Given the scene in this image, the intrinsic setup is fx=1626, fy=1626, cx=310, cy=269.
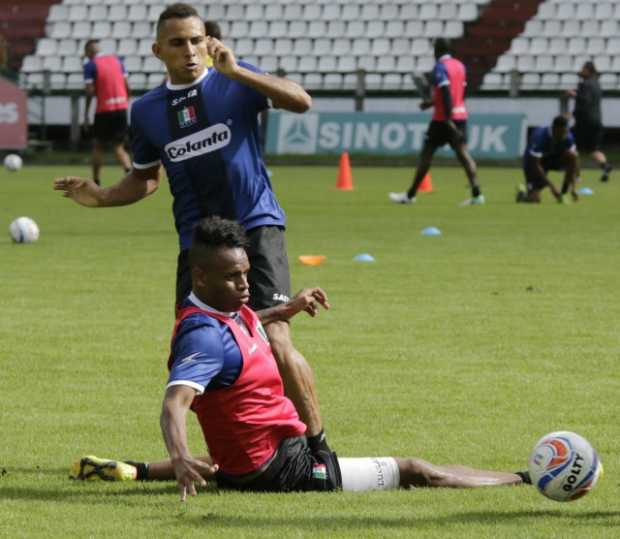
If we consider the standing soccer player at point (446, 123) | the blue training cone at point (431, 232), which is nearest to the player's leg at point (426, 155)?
the standing soccer player at point (446, 123)

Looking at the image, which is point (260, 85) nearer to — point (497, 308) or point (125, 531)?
point (125, 531)

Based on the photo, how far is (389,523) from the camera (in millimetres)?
5684

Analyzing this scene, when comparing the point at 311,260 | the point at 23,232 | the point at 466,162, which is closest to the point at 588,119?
the point at 466,162

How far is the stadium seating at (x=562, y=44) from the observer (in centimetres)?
3722

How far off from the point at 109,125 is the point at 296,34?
1507 centimetres

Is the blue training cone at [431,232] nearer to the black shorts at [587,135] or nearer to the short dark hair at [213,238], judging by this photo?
the black shorts at [587,135]

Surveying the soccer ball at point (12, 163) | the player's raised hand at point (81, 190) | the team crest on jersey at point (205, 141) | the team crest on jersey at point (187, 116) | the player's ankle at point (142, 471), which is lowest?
the soccer ball at point (12, 163)

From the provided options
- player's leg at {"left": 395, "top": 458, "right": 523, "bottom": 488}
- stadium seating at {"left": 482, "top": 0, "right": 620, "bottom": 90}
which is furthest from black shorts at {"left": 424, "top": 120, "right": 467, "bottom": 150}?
player's leg at {"left": 395, "top": 458, "right": 523, "bottom": 488}

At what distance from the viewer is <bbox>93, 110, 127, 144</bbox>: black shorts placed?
85.5 ft

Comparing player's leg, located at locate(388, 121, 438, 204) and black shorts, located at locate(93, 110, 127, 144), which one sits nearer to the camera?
player's leg, located at locate(388, 121, 438, 204)

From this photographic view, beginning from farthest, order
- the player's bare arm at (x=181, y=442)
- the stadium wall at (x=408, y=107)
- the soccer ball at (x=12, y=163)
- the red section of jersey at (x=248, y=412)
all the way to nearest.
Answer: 1. the stadium wall at (x=408, y=107)
2. the soccer ball at (x=12, y=163)
3. the red section of jersey at (x=248, y=412)
4. the player's bare arm at (x=181, y=442)

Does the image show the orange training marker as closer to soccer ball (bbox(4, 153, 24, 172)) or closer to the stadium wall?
soccer ball (bbox(4, 153, 24, 172))

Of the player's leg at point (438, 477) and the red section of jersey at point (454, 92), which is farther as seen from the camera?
the red section of jersey at point (454, 92)

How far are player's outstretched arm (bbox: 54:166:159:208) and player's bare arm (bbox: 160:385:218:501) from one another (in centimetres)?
189
